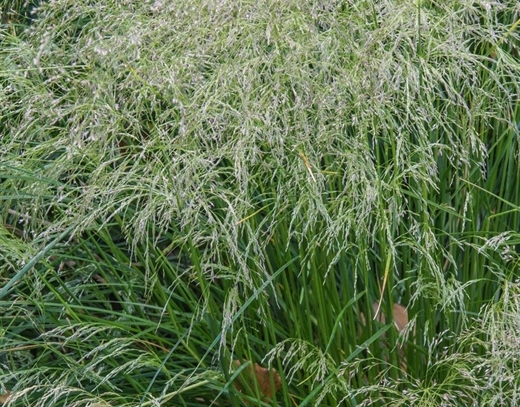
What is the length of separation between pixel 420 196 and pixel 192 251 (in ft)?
1.62

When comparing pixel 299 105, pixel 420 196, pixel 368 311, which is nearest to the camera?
pixel 299 105

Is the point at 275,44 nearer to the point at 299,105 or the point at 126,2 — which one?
the point at 299,105

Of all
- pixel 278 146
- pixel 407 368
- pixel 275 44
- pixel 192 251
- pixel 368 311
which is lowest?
pixel 407 368

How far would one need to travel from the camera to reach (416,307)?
6.66ft

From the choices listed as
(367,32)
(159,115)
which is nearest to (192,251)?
(159,115)

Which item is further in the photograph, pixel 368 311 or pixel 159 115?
pixel 368 311

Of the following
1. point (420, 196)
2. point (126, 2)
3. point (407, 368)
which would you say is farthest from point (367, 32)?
point (407, 368)

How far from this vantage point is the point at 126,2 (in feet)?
5.98

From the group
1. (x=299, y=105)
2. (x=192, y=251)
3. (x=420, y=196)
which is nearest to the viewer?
(x=299, y=105)

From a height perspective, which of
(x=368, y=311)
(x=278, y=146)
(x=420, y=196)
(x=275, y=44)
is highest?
(x=275, y=44)

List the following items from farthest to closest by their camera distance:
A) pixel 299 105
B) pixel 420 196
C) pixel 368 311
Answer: pixel 368 311 → pixel 420 196 → pixel 299 105

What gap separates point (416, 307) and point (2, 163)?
0.96 m

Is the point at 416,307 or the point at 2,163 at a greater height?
the point at 2,163

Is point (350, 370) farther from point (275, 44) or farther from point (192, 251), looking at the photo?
point (275, 44)
